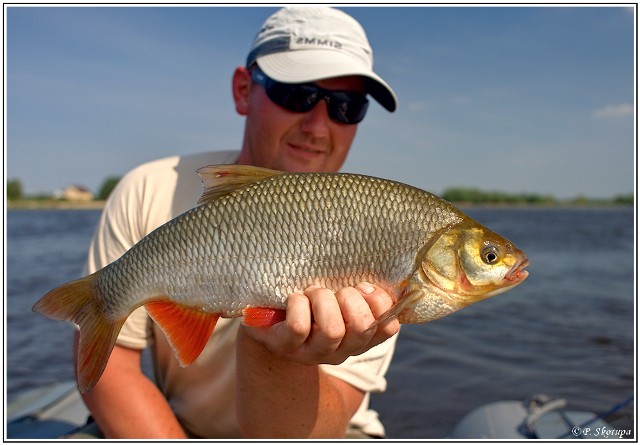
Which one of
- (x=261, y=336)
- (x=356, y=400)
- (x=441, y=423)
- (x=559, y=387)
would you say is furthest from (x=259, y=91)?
(x=559, y=387)

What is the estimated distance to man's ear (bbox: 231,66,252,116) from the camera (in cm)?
349

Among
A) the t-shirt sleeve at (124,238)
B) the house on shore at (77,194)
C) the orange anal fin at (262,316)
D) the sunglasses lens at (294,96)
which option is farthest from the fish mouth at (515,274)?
the house on shore at (77,194)

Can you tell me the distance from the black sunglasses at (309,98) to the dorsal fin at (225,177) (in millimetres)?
1182

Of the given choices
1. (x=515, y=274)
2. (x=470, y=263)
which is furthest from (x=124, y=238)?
(x=515, y=274)

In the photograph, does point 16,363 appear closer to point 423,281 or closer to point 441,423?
point 441,423

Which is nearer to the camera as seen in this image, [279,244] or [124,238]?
[279,244]

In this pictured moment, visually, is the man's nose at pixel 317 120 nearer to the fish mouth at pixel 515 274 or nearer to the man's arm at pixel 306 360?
the man's arm at pixel 306 360

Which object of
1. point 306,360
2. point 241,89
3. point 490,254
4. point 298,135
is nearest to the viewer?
point 490,254

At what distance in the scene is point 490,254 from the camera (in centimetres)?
195

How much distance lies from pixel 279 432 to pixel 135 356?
1051mm

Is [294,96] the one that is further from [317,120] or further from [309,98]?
[317,120]

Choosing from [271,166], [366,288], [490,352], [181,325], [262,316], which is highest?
[271,166]

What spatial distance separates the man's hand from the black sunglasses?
5.02ft

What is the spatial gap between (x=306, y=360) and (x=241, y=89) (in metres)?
2.14
